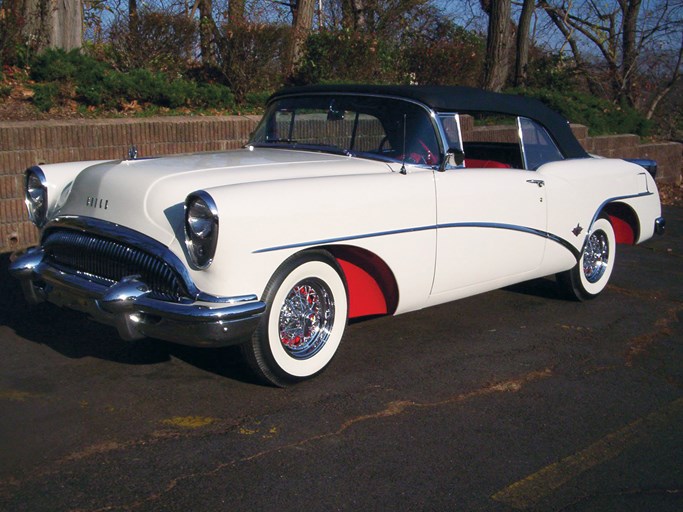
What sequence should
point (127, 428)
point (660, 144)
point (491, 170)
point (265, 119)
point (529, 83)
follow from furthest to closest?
point (529, 83)
point (660, 144)
point (265, 119)
point (491, 170)
point (127, 428)

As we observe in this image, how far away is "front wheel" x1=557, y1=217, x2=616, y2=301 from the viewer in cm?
690

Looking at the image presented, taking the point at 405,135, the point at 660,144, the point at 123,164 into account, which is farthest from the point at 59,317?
the point at 660,144

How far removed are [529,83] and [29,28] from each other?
11.2 m

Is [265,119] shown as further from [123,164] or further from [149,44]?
[149,44]

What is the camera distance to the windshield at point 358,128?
5.65 m

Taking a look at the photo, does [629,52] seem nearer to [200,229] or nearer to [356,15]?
[356,15]

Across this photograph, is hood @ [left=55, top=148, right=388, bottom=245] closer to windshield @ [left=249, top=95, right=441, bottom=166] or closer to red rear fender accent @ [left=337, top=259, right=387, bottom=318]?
windshield @ [left=249, top=95, right=441, bottom=166]

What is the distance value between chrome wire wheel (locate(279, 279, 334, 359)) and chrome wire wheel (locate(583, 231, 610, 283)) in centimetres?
294

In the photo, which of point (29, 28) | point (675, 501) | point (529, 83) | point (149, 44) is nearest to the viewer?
point (675, 501)

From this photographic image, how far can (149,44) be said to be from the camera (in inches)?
448

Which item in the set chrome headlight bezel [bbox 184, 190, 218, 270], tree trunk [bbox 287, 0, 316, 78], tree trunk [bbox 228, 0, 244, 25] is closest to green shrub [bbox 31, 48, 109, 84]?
tree trunk [bbox 228, 0, 244, 25]

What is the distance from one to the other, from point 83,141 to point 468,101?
399 cm

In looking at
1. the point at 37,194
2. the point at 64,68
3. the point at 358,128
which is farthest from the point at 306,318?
the point at 64,68

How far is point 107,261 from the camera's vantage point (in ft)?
15.2
